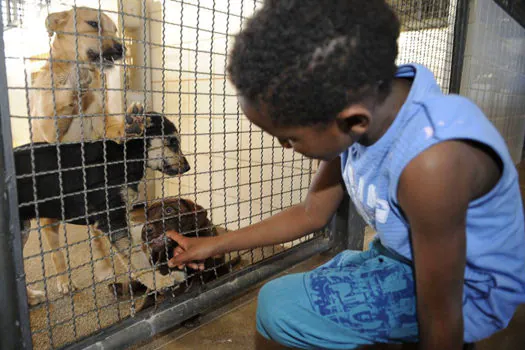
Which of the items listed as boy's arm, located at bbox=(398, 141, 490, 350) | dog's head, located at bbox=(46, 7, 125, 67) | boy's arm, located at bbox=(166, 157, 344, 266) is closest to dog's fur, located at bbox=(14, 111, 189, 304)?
boy's arm, located at bbox=(166, 157, 344, 266)

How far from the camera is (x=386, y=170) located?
0.66 metres

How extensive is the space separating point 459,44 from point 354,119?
227 cm

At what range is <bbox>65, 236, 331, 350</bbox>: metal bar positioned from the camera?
1028mm

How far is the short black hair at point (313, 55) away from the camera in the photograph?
0.50 metres

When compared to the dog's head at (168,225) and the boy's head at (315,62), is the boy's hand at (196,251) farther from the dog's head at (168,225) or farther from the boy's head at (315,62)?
the boy's head at (315,62)

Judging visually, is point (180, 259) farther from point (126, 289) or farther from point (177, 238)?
point (126, 289)

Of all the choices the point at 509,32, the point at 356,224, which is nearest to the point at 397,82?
the point at 356,224

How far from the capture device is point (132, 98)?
10.6ft

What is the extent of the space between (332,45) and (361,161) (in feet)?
0.96

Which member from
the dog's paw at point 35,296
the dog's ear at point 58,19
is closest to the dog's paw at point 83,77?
the dog's ear at point 58,19

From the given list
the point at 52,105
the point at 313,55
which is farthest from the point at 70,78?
the point at 313,55

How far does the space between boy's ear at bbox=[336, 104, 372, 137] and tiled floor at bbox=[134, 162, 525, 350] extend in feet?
2.92

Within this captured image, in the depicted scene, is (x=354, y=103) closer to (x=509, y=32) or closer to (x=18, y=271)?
(x=18, y=271)

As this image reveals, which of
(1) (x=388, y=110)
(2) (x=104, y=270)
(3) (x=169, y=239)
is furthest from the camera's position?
(2) (x=104, y=270)
